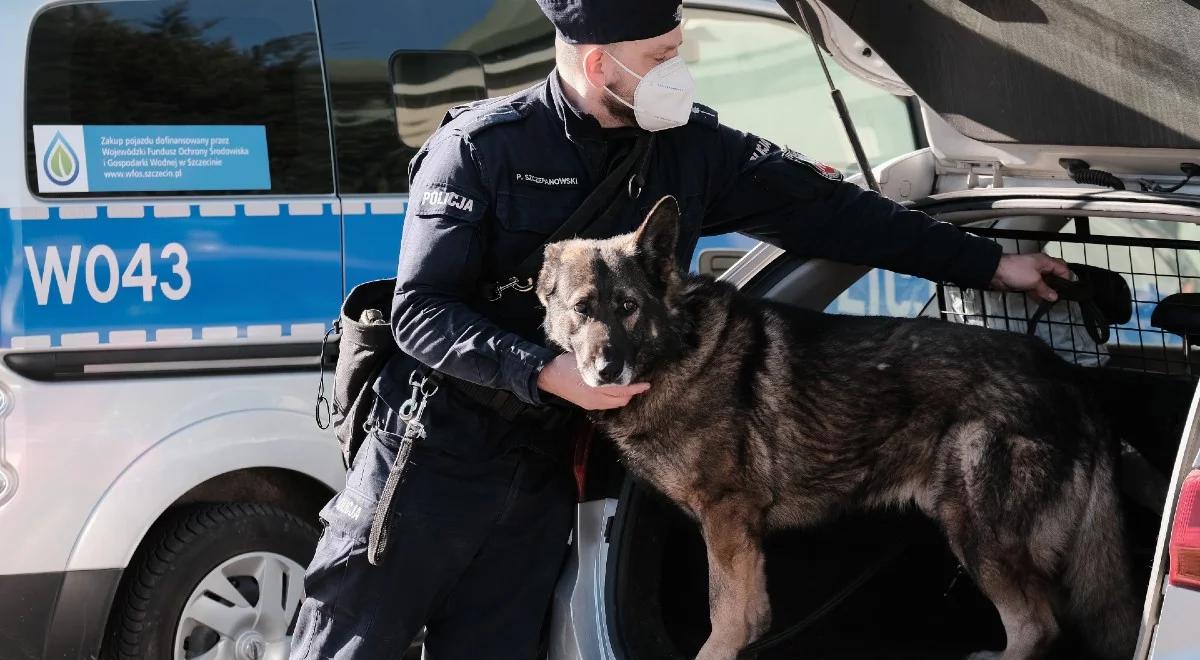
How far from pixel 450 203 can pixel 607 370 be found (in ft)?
1.56

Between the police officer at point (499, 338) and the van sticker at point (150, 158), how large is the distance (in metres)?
1.43

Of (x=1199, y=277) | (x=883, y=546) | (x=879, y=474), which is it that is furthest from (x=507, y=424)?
(x=1199, y=277)

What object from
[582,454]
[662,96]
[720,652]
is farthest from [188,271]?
[720,652]

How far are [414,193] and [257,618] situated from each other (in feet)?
7.02

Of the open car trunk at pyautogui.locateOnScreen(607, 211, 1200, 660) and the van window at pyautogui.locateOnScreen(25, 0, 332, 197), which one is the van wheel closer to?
the van window at pyautogui.locateOnScreen(25, 0, 332, 197)

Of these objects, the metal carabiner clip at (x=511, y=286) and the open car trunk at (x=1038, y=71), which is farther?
the metal carabiner clip at (x=511, y=286)

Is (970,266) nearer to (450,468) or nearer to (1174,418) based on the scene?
(1174,418)

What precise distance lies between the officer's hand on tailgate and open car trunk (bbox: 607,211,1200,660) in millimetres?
123

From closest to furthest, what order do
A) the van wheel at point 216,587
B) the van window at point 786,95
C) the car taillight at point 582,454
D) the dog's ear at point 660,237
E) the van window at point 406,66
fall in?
1. the dog's ear at point 660,237
2. the car taillight at point 582,454
3. the van wheel at point 216,587
4. the van window at point 406,66
5. the van window at point 786,95

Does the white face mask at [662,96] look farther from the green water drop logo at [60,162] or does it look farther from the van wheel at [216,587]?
the van wheel at [216,587]

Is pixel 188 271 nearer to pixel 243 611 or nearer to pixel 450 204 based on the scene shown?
pixel 243 611

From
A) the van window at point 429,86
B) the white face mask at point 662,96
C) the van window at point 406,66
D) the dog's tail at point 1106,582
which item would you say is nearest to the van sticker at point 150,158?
the van window at point 406,66

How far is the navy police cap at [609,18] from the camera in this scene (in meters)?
2.82

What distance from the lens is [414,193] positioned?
2.87 m
